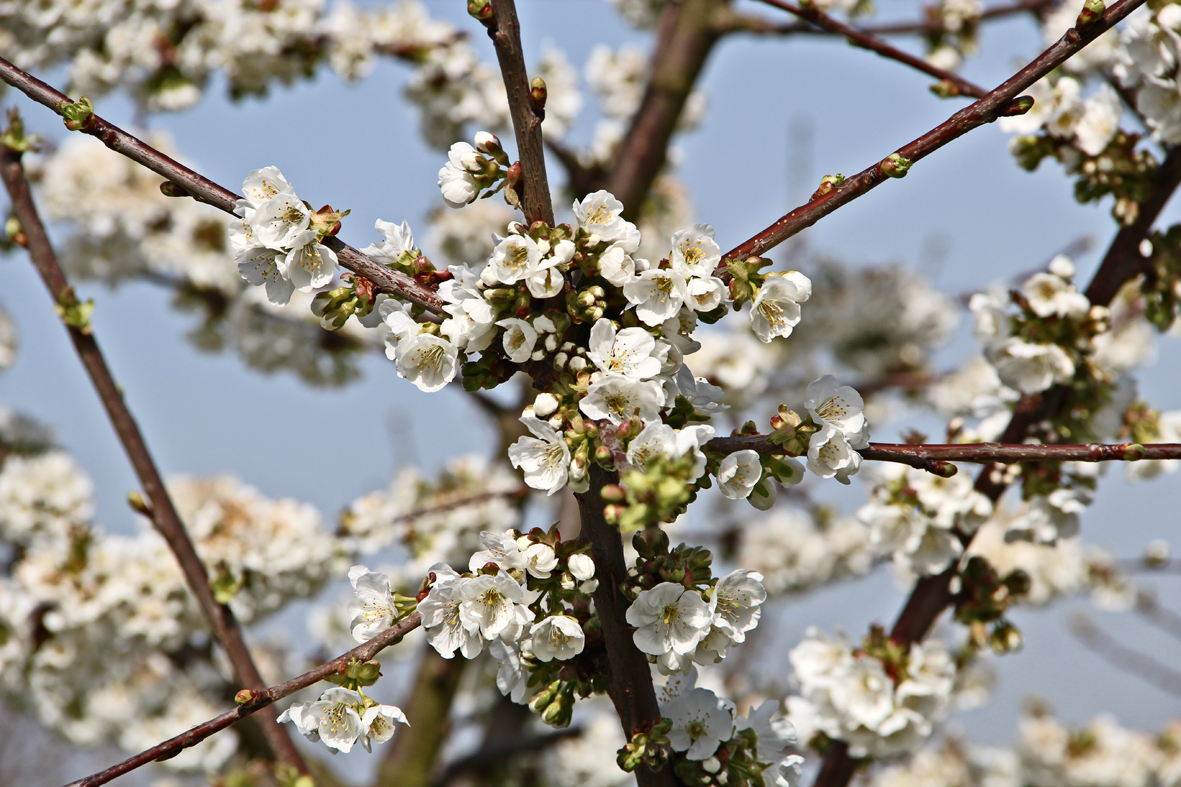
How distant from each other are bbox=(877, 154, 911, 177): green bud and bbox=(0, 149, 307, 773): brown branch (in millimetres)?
1783

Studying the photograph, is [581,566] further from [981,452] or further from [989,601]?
[989,601]

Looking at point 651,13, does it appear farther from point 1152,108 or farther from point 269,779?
point 269,779

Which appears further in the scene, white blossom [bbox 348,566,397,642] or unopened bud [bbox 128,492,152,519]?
unopened bud [bbox 128,492,152,519]

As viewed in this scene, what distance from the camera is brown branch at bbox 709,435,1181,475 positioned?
1244 millimetres

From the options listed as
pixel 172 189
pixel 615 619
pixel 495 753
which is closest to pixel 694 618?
pixel 615 619

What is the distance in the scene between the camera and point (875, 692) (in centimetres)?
226

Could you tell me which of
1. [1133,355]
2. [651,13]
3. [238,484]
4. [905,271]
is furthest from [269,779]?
[1133,355]

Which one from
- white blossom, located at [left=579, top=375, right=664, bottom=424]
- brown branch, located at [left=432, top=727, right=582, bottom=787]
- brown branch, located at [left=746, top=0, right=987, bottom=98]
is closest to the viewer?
white blossom, located at [left=579, top=375, right=664, bottom=424]

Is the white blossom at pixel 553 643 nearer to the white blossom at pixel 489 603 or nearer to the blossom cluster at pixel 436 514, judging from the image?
the white blossom at pixel 489 603

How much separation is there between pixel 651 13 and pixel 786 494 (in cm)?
348

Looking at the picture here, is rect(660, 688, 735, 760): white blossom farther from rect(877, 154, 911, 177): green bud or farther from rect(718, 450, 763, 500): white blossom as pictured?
rect(877, 154, 911, 177): green bud

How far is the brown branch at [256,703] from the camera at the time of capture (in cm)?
122

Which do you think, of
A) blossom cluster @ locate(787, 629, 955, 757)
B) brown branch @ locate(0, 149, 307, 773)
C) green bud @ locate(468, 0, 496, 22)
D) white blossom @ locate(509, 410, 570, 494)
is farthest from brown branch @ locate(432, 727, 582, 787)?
green bud @ locate(468, 0, 496, 22)

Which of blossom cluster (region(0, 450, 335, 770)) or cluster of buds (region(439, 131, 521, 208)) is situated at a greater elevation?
blossom cluster (region(0, 450, 335, 770))
